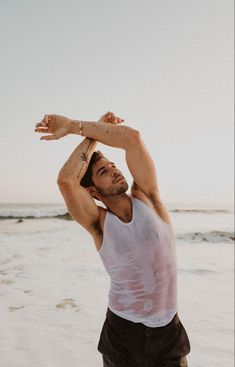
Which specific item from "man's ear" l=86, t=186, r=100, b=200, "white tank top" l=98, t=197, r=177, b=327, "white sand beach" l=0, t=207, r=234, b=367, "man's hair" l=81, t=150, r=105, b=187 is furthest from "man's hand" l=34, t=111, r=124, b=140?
"white sand beach" l=0, t=207, r=234, b=367

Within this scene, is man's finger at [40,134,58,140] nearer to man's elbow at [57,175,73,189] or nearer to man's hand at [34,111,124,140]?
man's hand at [34,111,124,140]

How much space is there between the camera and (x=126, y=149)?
2.41 meters

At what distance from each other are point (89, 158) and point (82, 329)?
9.53ft

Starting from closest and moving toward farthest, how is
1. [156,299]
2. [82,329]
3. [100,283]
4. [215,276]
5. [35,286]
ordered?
[156,299]
[82,329]
[35,286]
[100,283]
[215,276]

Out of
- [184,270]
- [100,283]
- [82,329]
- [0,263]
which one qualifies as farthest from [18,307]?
[184,270]

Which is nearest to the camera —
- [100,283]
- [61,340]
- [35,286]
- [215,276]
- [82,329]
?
[61,340]

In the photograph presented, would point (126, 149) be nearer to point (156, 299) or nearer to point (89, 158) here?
point (89, 158)

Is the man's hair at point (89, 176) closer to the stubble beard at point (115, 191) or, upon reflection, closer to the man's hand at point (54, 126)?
the stubble beard at point (115, 191)

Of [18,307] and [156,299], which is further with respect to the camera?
[18,307]

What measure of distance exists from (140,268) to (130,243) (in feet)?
0.53

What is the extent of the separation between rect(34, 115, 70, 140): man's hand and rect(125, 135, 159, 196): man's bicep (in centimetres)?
47

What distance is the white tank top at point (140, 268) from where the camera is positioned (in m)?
2.17

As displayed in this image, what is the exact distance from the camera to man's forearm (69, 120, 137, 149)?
238 cm

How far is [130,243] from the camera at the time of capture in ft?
7.09
